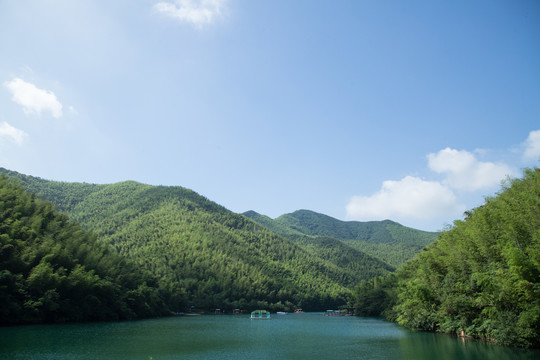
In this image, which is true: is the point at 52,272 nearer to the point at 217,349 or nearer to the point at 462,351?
the point at 217,349

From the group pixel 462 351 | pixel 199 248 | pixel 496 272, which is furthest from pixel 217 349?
pixel 199 248

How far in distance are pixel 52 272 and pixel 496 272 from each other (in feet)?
174

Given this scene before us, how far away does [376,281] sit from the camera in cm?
10062

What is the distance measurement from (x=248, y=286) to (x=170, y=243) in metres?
31.1

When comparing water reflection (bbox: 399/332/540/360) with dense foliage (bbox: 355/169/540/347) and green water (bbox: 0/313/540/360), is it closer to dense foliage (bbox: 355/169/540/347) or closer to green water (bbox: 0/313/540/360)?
green water (bbox: 0/313/540/360)

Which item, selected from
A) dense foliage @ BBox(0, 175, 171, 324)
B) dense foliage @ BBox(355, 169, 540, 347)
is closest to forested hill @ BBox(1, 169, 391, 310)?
dense foliage @ BBox(0, 175, 171, 324)

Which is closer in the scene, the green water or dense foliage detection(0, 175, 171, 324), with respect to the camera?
the green water

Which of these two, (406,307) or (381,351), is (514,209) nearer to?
(381,351)

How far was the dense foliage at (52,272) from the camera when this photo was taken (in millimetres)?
46625

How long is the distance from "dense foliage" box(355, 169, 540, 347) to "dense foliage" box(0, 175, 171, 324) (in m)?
49.2

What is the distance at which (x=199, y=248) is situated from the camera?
134 metres

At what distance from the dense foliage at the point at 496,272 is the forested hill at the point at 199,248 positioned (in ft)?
235

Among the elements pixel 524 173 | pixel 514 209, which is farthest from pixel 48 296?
pixel 524 173

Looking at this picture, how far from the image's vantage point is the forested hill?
118250 millimetres
